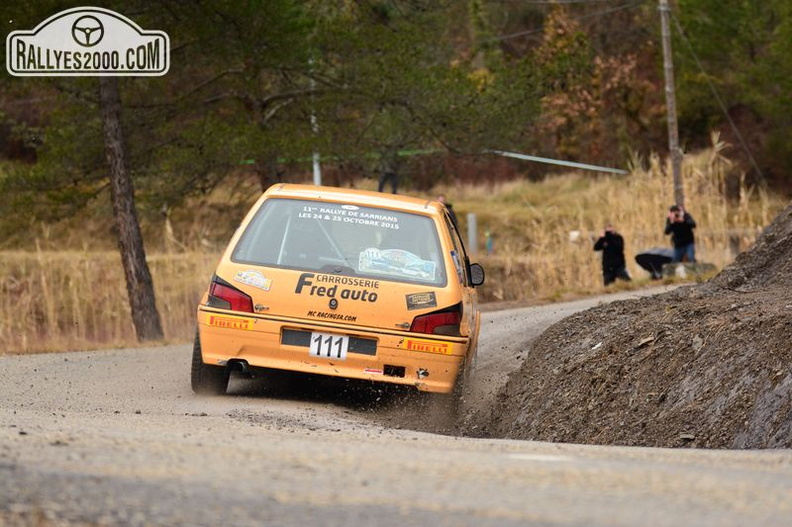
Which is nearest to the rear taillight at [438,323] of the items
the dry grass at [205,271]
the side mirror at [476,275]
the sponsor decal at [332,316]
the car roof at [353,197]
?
the sponsor decal at [332,316]

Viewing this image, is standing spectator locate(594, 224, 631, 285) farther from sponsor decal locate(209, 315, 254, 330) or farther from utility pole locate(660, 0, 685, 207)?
sponsor decal locate(209, 315, 254, 330)

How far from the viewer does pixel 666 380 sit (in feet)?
29.1

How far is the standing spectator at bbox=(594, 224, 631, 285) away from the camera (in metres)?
24.5

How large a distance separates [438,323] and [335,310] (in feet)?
2.37

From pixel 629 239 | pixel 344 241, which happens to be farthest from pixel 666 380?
pixel 629 239

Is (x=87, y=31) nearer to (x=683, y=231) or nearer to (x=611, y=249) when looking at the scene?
(x=611, y=249)

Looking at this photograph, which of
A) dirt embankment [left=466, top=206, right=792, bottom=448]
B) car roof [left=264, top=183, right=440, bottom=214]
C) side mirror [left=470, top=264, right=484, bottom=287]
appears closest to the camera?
dirt embankment [left=466, top=206, right=792, bottom=448]

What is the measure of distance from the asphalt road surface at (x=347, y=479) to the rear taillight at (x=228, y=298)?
2.08 m

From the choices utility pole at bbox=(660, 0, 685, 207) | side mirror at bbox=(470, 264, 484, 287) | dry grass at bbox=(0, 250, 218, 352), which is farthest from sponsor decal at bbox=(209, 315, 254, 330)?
utility pole at bbox=(660, 0, 685, 207)

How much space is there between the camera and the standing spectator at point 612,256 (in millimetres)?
24531

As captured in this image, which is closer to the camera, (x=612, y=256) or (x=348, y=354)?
(x=348, y=354)

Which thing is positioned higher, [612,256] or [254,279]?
[254,279]

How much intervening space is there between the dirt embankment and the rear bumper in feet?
2.42

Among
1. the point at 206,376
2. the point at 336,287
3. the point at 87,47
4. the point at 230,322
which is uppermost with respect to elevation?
the point at 87,47
